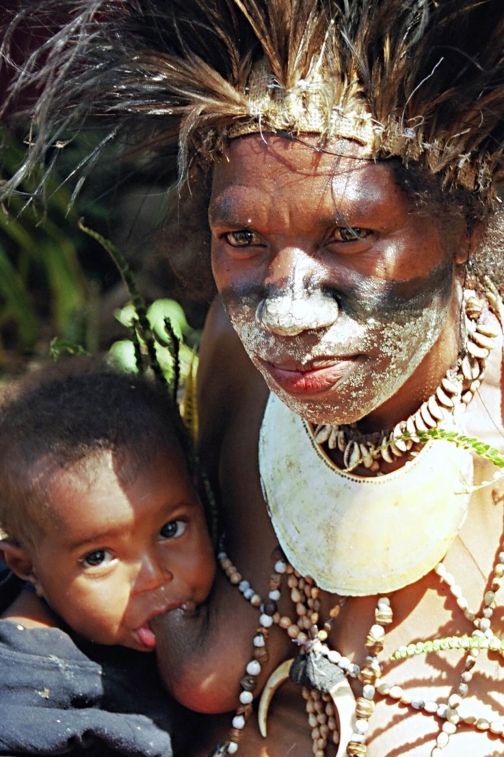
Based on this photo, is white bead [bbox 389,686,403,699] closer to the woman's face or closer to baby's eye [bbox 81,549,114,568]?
the woman's face

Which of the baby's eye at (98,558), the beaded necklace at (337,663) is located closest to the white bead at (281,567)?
the beaded necklace at (337,663)

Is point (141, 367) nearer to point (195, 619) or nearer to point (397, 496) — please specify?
point (195, 619)

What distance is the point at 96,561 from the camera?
206 centimetres

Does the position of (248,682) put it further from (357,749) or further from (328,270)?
(328,270)

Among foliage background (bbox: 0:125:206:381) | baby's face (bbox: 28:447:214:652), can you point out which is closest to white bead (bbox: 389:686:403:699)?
baby's face (bbox: 28:447:214:652)

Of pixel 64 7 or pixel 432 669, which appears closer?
pixel 432 669

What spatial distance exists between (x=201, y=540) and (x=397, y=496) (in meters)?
0.42

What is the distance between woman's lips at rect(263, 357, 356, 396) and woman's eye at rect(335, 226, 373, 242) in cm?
20

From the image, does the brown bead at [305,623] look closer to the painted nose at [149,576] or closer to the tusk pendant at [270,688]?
the tusk pendant at [270,688]

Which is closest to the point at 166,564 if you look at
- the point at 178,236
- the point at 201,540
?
the point at 201,540

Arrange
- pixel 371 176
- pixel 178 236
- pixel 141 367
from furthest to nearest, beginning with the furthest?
pixel 141 367 → pixel 178 236 → pixel 371 176

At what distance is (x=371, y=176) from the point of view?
1.65m

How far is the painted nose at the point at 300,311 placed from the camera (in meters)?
1.67

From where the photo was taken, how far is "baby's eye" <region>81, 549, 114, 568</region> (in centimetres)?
205
